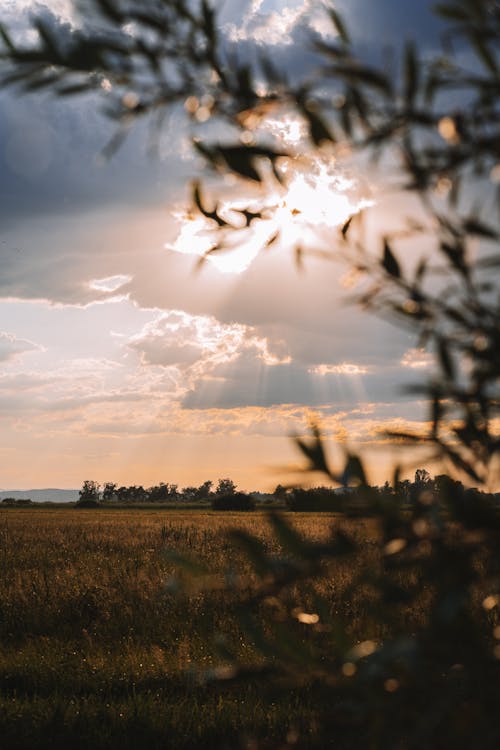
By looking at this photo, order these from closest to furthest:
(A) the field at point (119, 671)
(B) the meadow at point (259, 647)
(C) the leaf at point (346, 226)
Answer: (B) the meadow at point (259, 647)
(C) the leaf at point (346, 226)
(A) the field at point (119, 671)

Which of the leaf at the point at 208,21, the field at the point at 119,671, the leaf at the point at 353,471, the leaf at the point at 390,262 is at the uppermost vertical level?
the leaf at the point at 208,21

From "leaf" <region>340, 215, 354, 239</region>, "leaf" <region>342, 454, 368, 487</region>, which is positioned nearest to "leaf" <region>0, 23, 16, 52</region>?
"leaf" <region>340, 215, 354, 239</region>

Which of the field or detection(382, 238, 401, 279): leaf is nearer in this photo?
detection(382, 238, 401, 279): leaf

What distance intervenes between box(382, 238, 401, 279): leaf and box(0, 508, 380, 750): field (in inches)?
21.4

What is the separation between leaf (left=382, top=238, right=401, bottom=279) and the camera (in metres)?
1.52

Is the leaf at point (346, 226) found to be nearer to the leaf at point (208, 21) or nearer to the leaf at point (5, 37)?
the leaf at point (208, 21)

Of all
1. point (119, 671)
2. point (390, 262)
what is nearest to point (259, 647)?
point (390, 262)

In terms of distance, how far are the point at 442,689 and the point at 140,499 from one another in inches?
7505

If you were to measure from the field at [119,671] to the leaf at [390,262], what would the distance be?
1.79 feet

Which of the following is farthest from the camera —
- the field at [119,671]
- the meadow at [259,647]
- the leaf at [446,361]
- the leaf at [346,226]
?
the field at [119,671]

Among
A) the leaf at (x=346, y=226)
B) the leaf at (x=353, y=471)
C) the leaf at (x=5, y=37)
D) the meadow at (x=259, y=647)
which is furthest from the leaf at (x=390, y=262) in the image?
the leaf at (x=5, y=37)

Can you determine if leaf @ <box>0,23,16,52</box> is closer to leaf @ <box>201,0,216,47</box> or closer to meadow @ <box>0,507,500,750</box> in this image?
leaf @ <box>201,0,216,47</box>

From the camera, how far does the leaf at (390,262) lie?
1518mm

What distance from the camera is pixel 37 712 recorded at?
20.6 ft
